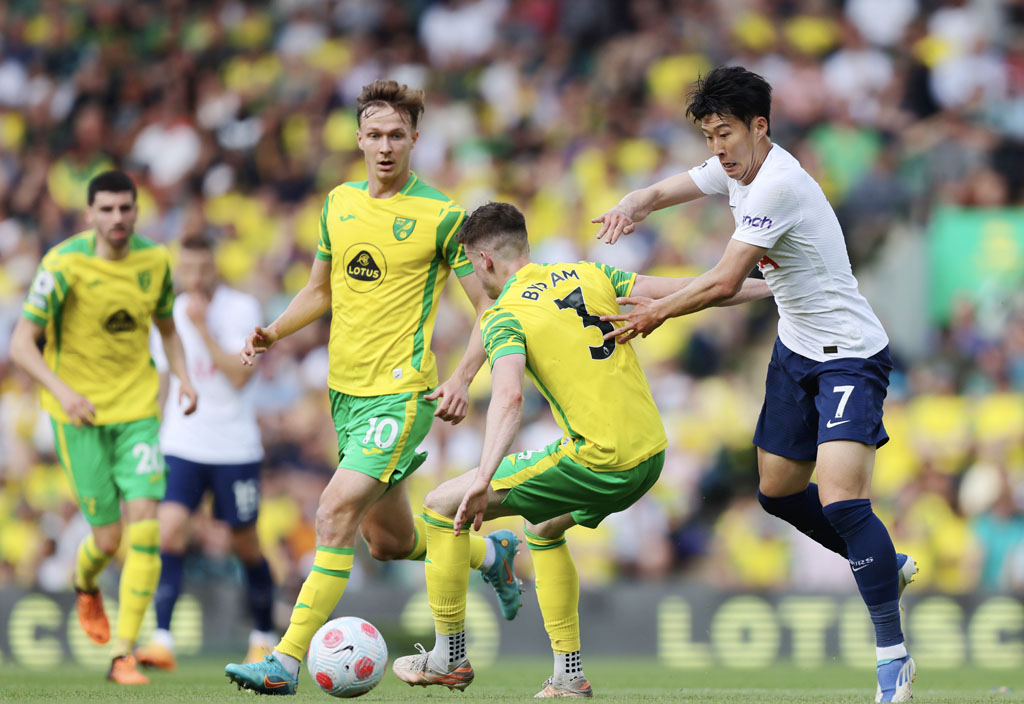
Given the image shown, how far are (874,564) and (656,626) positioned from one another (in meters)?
5.45

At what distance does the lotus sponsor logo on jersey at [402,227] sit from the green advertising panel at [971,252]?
8.21 metres

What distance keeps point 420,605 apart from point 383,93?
5.50 m

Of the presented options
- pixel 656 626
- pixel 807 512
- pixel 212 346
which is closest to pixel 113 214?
pixel 212 346

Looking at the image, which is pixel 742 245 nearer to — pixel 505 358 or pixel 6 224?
pixel 505 358

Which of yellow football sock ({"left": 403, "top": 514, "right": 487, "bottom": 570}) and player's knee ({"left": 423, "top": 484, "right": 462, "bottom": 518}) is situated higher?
player's knee ({"left": 423, "top": 484, "right": 462, "bottom": 518})

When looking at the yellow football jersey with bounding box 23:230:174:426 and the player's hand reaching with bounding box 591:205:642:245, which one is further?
the yellow football jersey with bounding box 23:230:174:426

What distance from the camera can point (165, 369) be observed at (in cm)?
966

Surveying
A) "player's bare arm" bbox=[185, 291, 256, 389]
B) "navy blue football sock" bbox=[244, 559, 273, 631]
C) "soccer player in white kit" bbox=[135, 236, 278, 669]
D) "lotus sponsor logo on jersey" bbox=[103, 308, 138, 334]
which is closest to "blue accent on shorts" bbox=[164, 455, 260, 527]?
"soccer player in white kit" bbox=[135, 236, 278, 669]

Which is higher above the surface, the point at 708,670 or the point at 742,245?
Result: the point at 742,245

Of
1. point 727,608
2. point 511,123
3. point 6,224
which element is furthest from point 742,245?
point 6,224

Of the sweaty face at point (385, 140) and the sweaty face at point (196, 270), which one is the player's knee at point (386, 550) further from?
the sweaty face at point (196, 270)

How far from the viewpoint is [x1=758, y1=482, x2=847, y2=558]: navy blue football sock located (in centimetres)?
667

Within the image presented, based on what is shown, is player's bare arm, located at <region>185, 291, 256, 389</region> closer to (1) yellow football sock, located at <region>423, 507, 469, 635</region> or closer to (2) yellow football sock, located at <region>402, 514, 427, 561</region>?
(2) yellow football sock, located at <region>402, 514, 427, 561</region>

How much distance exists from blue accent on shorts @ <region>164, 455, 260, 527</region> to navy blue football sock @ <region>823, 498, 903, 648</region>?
452 centimetres
